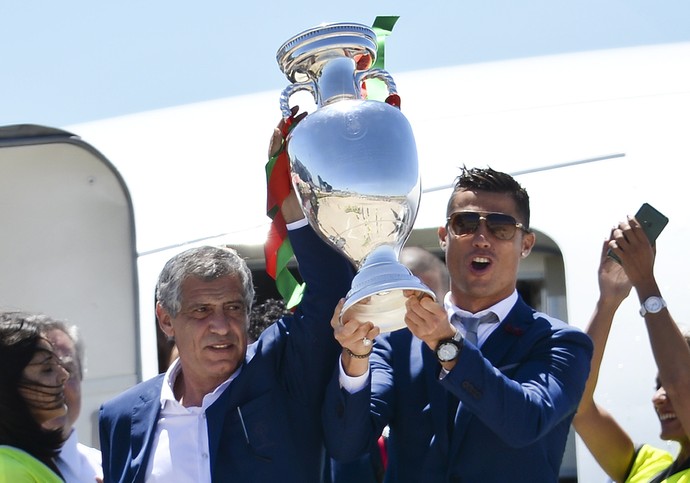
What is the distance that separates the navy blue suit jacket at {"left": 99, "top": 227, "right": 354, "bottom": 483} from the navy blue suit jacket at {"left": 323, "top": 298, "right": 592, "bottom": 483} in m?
0.17

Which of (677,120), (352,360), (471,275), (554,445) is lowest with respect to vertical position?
(554,445)

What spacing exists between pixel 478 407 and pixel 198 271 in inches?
36.1

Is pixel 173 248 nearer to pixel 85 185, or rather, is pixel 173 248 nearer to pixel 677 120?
pixel 85 185

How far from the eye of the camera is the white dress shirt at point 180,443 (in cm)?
297

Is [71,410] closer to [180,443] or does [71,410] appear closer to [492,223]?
[180,443]

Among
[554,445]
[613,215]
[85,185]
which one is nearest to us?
[554,445]

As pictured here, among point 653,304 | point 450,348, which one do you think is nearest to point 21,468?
point 450,348

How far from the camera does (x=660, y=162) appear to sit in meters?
4.48

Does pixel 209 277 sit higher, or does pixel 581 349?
pixel 209 277

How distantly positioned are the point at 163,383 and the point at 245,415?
1.08 feet

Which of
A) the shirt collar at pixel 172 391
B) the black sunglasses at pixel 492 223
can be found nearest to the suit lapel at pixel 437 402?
the black sunglasses at pixel 492 223

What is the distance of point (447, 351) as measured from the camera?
259 centimetres

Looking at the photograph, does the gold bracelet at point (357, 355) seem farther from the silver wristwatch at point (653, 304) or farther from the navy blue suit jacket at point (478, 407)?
the silver wristwatch at point (653, 304)

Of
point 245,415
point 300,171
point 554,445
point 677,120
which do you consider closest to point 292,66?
point 300,171
